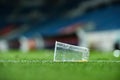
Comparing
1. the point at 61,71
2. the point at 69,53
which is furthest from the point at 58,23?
the point at 61,71

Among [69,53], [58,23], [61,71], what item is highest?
[58,23]

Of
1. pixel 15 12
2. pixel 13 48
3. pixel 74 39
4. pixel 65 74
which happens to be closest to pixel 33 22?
pixel 15 12

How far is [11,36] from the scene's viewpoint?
1425cm

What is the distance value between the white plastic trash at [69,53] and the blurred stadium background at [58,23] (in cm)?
699

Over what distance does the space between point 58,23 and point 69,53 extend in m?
10.1

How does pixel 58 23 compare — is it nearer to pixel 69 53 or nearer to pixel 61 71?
pixel 69 53

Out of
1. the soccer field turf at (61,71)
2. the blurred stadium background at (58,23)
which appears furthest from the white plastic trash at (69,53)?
the blurred stadium background at (58,23)

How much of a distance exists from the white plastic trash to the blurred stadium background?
6.99 meters

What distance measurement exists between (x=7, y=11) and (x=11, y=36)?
1.22 metres

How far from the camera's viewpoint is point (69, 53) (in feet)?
12.6

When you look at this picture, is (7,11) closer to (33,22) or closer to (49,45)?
(33,22)

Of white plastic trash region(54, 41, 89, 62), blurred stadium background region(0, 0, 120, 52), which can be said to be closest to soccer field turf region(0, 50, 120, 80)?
white plastic trash region(54, 41, 89, 62)

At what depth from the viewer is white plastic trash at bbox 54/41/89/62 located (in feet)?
12.4

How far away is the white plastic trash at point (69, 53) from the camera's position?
3783mm
